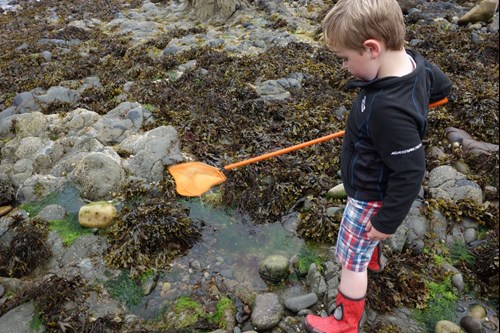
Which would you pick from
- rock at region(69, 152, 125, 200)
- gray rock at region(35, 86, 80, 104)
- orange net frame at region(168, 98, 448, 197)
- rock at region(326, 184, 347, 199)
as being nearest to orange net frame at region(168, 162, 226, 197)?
orange net frame at region(168, 98, 448, 197)

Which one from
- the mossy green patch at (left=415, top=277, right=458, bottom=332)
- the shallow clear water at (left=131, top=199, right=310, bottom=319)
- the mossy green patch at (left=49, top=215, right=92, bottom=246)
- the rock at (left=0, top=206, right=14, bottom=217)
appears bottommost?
the shallow clear water at (left=131, top=199, right=310, bottom=319)

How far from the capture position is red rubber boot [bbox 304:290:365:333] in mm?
3020

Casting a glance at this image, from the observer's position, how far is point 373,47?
224 cm

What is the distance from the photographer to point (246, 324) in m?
3.54

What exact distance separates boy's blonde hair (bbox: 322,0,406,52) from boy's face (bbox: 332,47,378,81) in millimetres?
39

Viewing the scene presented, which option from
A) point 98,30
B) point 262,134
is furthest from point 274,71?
point 98,30

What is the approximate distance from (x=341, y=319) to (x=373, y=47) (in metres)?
2.14

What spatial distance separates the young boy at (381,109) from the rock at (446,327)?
1318 mm

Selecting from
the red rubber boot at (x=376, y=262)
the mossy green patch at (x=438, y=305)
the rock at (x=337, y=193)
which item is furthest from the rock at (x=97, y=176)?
the mossy green patch at (x=438, y=305)

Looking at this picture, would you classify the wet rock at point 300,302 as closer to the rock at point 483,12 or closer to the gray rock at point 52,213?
the gray rock at point 52,213

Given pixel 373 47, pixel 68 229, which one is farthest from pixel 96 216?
pixel 373 47

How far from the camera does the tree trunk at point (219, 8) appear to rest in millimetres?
12352

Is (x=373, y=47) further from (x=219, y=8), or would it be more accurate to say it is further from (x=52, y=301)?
(x=219, y=8)

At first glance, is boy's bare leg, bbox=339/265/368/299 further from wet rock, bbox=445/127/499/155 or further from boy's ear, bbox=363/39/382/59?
wet rock, bbox=445/127/499/155
